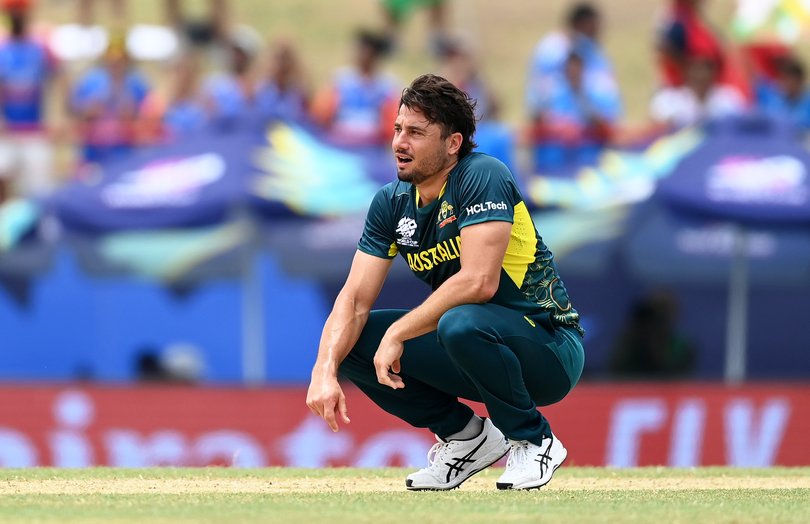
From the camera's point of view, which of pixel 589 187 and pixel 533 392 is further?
pixel 589 187

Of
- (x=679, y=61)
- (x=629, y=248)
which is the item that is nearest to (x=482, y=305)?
(x=629, y=248)

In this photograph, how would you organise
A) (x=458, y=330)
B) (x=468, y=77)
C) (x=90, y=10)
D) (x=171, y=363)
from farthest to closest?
1. (x=90, y=10)
2. (x=468, y=77)
3. (x=171, y=363)
4. (x=458, y=330)

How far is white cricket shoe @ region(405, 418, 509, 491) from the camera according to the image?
693 centimetres

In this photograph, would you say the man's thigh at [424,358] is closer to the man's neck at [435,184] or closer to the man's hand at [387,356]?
the man's hand at [387,356]

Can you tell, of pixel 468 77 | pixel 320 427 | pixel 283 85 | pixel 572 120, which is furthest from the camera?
pixel 283 85

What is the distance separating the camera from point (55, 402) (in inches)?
472

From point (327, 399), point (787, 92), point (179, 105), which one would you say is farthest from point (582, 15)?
point (327, 399)

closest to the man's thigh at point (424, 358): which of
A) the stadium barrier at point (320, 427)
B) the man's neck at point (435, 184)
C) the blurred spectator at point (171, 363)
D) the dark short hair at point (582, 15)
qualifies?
the man's neck at point (435, 184)

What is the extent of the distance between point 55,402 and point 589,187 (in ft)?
14.4

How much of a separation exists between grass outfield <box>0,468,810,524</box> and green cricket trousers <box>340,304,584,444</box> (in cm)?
→ 33

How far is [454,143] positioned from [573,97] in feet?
25.3

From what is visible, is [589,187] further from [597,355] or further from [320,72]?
[320,72]

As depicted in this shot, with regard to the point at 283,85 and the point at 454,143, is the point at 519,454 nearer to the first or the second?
the point at 454,143

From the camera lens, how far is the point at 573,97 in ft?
46.6
